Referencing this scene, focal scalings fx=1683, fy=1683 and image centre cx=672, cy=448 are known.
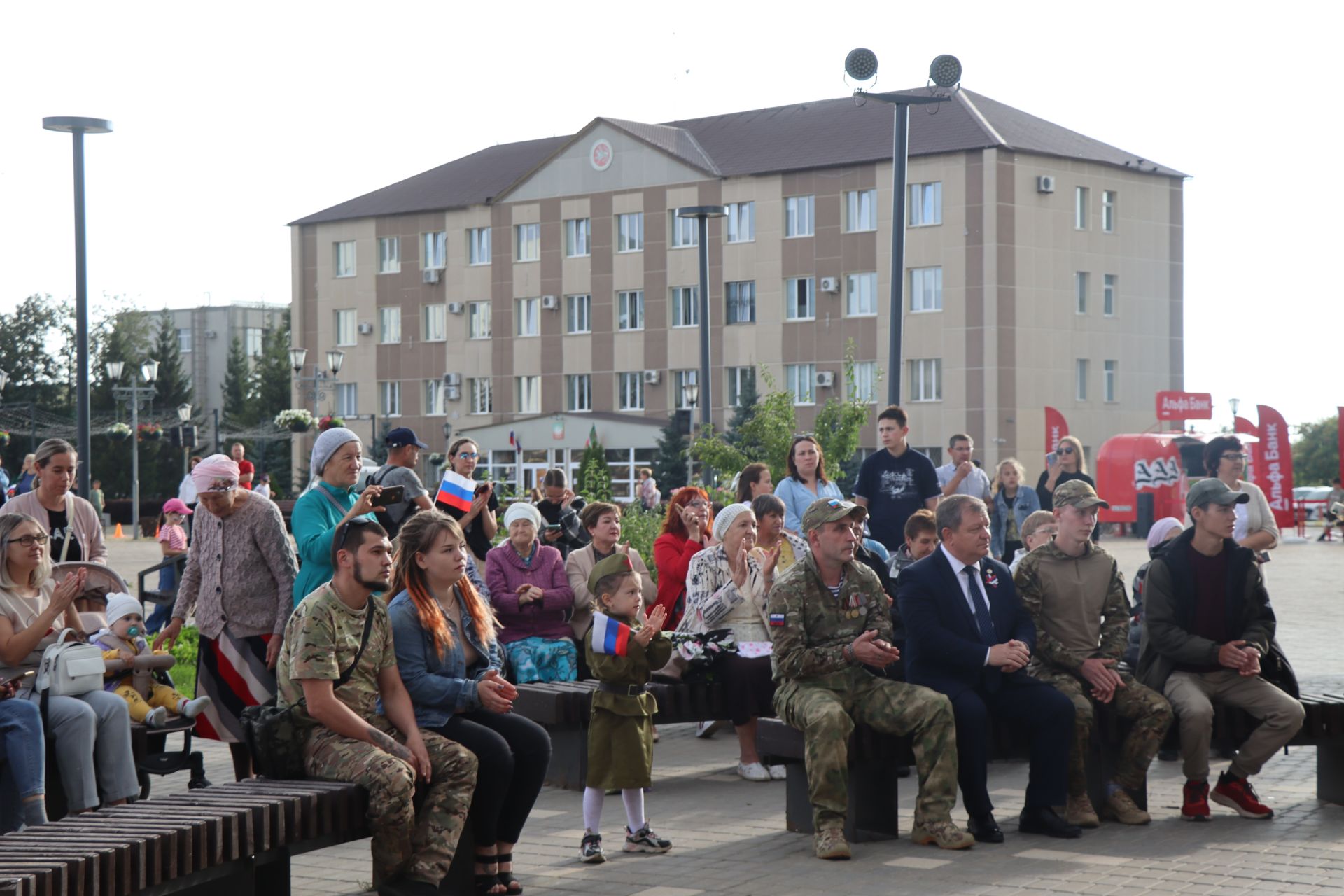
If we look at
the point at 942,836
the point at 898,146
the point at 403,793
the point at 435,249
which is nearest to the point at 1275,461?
the point at 898,146

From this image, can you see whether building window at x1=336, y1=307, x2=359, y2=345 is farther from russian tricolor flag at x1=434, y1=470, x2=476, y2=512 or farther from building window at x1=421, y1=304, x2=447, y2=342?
russian tricolor flag at x1=434, y1=470, x2=476, y2=512

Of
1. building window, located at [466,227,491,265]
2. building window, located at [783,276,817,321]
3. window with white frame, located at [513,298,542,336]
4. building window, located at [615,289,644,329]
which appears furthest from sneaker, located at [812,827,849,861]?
building window, located at [466,227,491,265]

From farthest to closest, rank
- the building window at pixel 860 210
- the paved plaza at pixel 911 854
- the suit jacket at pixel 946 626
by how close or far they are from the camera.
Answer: the building window at pixel 860 210 → the suit jacket at pixel 946 626 → the paved plaza at pixel 911 854

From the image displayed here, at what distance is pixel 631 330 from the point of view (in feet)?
218

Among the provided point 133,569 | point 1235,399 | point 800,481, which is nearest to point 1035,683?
point 800,481

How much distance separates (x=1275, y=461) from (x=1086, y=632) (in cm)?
3765

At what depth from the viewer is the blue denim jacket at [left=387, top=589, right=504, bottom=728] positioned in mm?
6957

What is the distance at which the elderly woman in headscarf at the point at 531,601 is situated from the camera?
10.9 m

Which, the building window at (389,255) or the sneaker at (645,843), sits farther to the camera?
the building window at (389,255)

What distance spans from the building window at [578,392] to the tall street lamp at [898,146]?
49.9 metres

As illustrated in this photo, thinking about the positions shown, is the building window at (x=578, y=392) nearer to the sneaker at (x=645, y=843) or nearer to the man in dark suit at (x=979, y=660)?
the man in dark suit at (x=979, y=660)

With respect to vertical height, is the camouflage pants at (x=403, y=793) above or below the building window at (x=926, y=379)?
below

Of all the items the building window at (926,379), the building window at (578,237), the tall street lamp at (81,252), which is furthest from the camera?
the building window at (578,237)

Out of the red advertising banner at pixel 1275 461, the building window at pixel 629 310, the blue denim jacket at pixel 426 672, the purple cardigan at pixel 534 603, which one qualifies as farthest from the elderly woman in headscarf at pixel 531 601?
the building window at pixel 629 310
